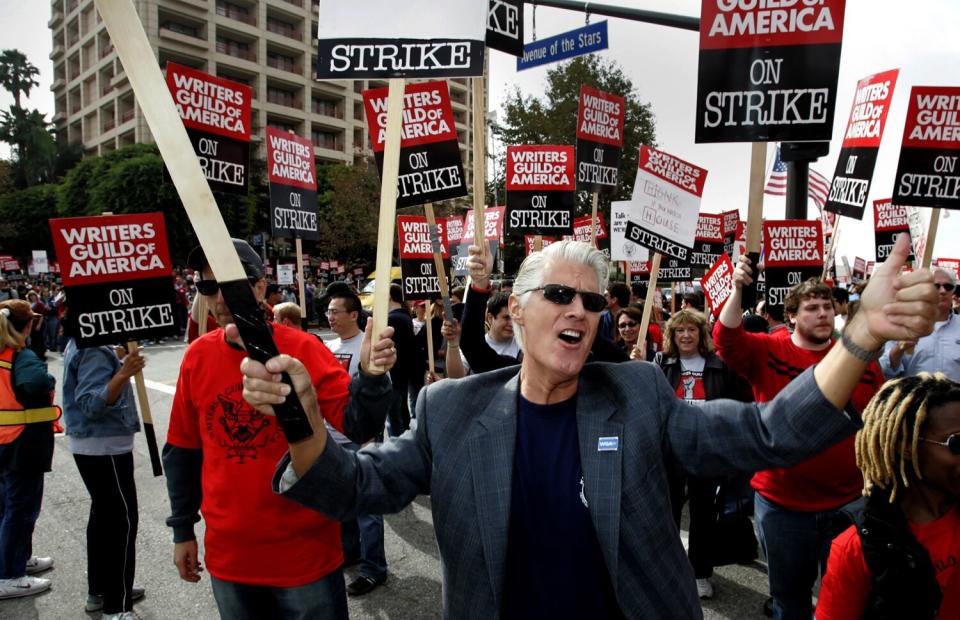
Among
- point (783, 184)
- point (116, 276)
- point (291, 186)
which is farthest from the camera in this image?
point (783, 184)

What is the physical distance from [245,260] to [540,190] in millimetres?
5159

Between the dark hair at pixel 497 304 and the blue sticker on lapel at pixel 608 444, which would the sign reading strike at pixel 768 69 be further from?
the blue sticker on lapel at pixel 608 444

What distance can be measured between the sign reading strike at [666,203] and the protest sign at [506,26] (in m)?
1.77

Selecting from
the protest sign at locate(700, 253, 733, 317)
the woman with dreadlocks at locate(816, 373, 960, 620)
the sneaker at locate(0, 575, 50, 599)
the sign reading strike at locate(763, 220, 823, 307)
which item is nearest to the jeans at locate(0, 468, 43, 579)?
the sneaker at locate(0, 575, 50, 599)

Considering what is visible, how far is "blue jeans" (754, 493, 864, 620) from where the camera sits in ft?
9.86

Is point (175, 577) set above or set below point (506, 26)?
below

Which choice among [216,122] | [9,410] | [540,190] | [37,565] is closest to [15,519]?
[37,565]

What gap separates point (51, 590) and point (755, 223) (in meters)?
4.91

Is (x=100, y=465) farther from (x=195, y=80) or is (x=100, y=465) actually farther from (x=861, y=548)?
(x=861, y=548)

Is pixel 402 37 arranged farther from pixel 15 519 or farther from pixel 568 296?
pixel 15 519

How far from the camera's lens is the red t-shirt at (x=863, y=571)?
6.01ft

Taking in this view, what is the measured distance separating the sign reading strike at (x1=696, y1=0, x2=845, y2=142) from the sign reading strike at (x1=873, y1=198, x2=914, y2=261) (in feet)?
23.0

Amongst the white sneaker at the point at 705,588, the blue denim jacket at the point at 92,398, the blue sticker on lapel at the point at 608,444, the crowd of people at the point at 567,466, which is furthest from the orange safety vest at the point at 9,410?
the white sneaker at the point at 705,588

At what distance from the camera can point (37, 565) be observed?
15.2 feet
